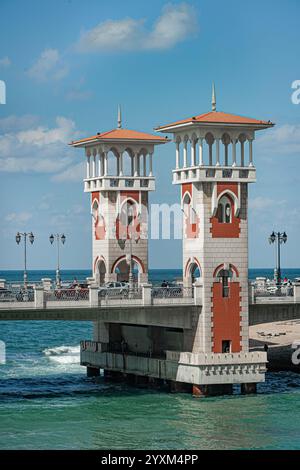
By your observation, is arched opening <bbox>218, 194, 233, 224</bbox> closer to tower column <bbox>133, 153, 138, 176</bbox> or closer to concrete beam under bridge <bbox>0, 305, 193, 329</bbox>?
concrete beam under bridge <bbox>0, 305, 193, 329</bbox>

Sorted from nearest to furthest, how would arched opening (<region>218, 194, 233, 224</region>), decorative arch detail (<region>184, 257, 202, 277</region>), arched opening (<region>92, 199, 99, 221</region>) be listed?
decorative arch detail (<region>184, 257, 202, 277</region>), arched opening (<region>218, 194, 233, 224</region>), arched opening (<region>92, 199, 99, 221</region>)

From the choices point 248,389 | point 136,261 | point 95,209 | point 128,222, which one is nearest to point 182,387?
point 248,389

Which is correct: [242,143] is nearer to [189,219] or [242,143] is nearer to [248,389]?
[189,219]

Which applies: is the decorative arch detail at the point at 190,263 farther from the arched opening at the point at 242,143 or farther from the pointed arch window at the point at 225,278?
the arched opening at the point at 242,143

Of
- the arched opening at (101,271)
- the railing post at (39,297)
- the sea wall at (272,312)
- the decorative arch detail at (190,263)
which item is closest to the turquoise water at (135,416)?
the sea wall at (272,312)

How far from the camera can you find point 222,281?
291 feet

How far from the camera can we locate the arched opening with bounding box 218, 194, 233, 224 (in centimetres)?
8906

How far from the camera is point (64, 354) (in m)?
128

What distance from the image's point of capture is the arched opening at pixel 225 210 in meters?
89.1

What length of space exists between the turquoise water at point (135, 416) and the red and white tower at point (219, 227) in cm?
421

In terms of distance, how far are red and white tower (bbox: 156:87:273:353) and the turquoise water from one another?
4.21 metres

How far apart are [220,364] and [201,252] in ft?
22.9

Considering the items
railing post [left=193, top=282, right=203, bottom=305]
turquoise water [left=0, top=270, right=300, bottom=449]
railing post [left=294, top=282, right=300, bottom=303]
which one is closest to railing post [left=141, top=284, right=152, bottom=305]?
railing post [left=193, top=282, right=203, bottom=305]
